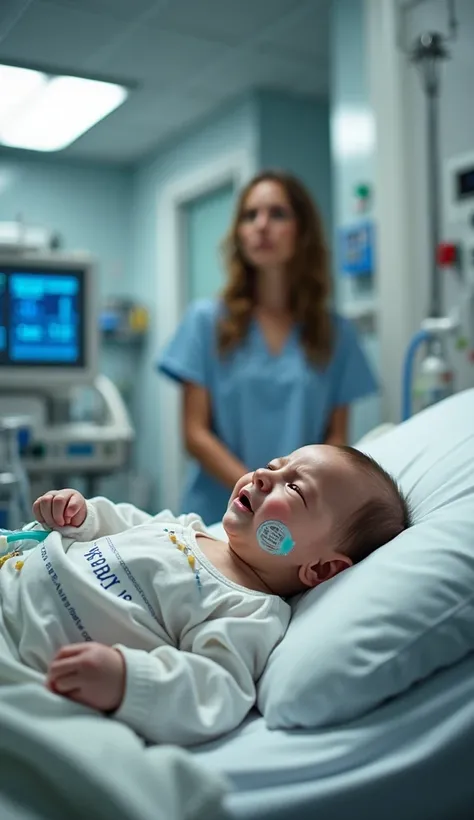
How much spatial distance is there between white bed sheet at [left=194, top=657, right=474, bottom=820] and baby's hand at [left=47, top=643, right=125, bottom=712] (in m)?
0.10

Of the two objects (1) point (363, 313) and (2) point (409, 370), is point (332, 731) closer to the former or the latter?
(2) point (409, 370)

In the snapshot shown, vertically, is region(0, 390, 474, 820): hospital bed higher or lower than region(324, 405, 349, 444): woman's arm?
lower

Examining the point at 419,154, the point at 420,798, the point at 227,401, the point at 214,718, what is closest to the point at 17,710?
the point at 214,718

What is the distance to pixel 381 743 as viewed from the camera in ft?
2.22

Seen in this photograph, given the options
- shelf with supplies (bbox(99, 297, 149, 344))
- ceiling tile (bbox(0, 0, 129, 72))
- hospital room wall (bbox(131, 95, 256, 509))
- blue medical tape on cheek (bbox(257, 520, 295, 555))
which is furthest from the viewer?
shelf with supplies (bbox(99, 297, 149, 344))

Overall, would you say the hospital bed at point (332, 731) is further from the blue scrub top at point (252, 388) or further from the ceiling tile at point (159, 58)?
the ceiling tile at point (159, 58)

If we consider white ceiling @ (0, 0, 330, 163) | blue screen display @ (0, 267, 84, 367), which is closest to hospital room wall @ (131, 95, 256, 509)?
white ceiling @ (0, 0, 330, 163)

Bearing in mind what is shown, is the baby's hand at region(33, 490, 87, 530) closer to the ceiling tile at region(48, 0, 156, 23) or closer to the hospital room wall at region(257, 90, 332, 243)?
the ceiling tile at region(48, 0, 156, 23)

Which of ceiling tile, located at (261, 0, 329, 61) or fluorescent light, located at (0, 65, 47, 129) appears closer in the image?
fluorescent light, located at (0, 65, 47, 129)

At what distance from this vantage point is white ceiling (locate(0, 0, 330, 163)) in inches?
37.8

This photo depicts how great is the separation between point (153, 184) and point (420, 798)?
1.33 meters

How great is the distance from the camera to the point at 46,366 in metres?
1.86

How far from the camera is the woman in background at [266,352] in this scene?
1.51 meters

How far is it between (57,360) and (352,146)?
1051 millimetres
